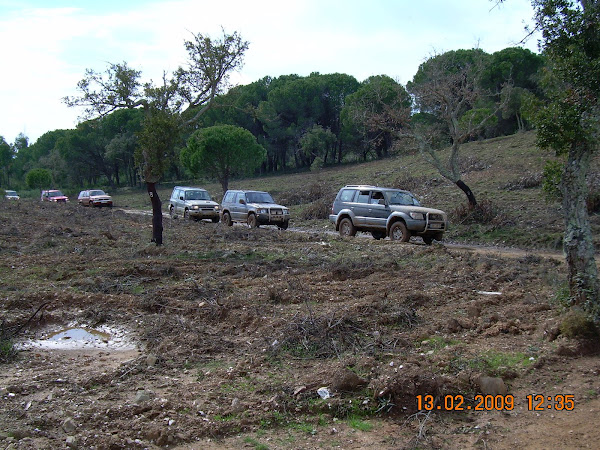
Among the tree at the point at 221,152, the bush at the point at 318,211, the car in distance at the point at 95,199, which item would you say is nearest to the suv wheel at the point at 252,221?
the bush at the point at 318,211

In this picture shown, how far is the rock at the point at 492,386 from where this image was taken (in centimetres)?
543

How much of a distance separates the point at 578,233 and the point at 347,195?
1333cm

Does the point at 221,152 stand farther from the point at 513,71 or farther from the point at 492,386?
the point at 492,386

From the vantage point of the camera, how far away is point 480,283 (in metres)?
10.2

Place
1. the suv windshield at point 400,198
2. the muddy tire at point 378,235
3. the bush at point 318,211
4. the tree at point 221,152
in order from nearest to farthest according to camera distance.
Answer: the suv windshield at point 400,198, the muddy tire at point 378,235, the bush at point 318,211, the tree at point 221,152

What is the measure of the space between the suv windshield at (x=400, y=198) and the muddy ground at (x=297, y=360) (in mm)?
6554

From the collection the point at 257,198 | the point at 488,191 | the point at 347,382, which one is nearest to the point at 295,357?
the point at 347,382

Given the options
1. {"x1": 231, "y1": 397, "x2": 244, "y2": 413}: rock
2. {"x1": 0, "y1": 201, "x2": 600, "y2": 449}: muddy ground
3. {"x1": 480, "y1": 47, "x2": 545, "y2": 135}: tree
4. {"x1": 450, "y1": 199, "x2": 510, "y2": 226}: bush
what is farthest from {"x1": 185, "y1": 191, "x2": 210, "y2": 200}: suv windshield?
{"x1": 480, "y1": 47, "x2": 545, "y2": 135}: tree

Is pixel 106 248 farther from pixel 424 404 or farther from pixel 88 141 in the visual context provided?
pixel 88 141

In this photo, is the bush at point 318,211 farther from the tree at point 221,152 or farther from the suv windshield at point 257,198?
the tree at point 221,152

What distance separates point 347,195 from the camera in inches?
785

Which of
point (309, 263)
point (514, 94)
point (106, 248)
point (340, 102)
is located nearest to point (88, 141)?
point (340, 102)

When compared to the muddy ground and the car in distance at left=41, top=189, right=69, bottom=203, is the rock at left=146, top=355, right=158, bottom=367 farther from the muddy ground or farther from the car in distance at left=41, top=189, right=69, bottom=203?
the car in distance at left=41, top=189, right=69, bottom=203

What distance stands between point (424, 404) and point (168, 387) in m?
2.61
